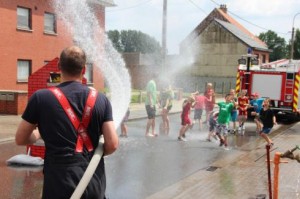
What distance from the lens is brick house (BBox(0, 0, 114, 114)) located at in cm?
2253

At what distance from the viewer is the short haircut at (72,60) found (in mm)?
2943

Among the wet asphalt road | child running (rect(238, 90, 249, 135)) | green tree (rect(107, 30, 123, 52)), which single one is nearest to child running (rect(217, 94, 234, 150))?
the wet asphalt road

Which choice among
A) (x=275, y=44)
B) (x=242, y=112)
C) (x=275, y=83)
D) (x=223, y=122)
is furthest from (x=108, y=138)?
(x=275, y=44)

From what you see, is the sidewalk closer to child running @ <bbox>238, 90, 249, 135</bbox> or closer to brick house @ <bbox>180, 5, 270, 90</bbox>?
child running @ <bbox>238, 90, 249, 135</bbox>

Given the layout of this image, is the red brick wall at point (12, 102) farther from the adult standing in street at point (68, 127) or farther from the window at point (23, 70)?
the adult standing in street at point (68, 127)

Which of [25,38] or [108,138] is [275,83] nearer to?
[25,38]

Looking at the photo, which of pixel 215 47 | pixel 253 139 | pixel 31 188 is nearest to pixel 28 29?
pixel 253 139

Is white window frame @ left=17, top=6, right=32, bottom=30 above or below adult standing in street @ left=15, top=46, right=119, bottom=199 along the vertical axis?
above

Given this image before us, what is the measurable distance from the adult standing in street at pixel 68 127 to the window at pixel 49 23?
23456 mm

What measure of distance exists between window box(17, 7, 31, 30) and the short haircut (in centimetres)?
2174

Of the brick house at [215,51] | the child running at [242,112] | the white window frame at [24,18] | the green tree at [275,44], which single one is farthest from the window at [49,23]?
the green tree at [275,44]

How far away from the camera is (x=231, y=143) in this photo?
12641 mm

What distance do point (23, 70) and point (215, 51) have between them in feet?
107

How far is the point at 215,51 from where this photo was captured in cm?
5319
